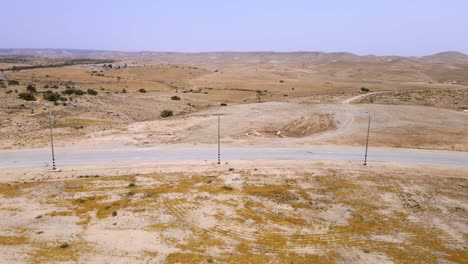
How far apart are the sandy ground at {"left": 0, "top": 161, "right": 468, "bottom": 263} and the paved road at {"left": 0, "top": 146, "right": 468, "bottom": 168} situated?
6.66 ft

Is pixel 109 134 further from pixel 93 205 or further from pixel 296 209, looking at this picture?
pixel 296 209

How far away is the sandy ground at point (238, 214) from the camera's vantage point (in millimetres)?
17000

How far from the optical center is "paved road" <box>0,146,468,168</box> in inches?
1187

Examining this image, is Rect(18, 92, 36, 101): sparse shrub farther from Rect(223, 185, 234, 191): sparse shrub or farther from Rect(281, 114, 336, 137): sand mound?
Rect(223, 185, 234, 191): sparse shrub

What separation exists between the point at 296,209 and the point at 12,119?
37547 millimetres

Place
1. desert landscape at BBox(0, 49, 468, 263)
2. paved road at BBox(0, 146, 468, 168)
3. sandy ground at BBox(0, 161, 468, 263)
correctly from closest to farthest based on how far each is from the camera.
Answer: sandy ground at BBox(0, 161, 468, 263)
desert landscape at BBox(0, 49, 468, 263)
paved road at BBox(0, 146, 468, 168)

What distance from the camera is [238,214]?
20906 millimetres

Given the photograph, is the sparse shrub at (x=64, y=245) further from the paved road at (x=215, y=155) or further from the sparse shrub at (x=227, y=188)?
the paved road at (x=215, y=155)

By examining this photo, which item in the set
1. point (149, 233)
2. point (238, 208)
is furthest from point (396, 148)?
point (149, 233)

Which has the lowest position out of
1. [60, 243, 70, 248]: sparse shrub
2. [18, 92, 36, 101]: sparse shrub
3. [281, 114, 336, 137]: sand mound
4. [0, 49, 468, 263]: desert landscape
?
[60, 243, 70, 248]: sparse shrub

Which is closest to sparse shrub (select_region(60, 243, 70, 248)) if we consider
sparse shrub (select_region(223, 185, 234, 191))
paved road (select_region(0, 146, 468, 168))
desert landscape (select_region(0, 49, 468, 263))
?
desert landscape (select_region(0, 49, 468, 263))

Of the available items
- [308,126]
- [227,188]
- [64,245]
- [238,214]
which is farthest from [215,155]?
[64,245]

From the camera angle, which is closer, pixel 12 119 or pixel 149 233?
pixel 149 233

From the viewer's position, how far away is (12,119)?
43469 mm
